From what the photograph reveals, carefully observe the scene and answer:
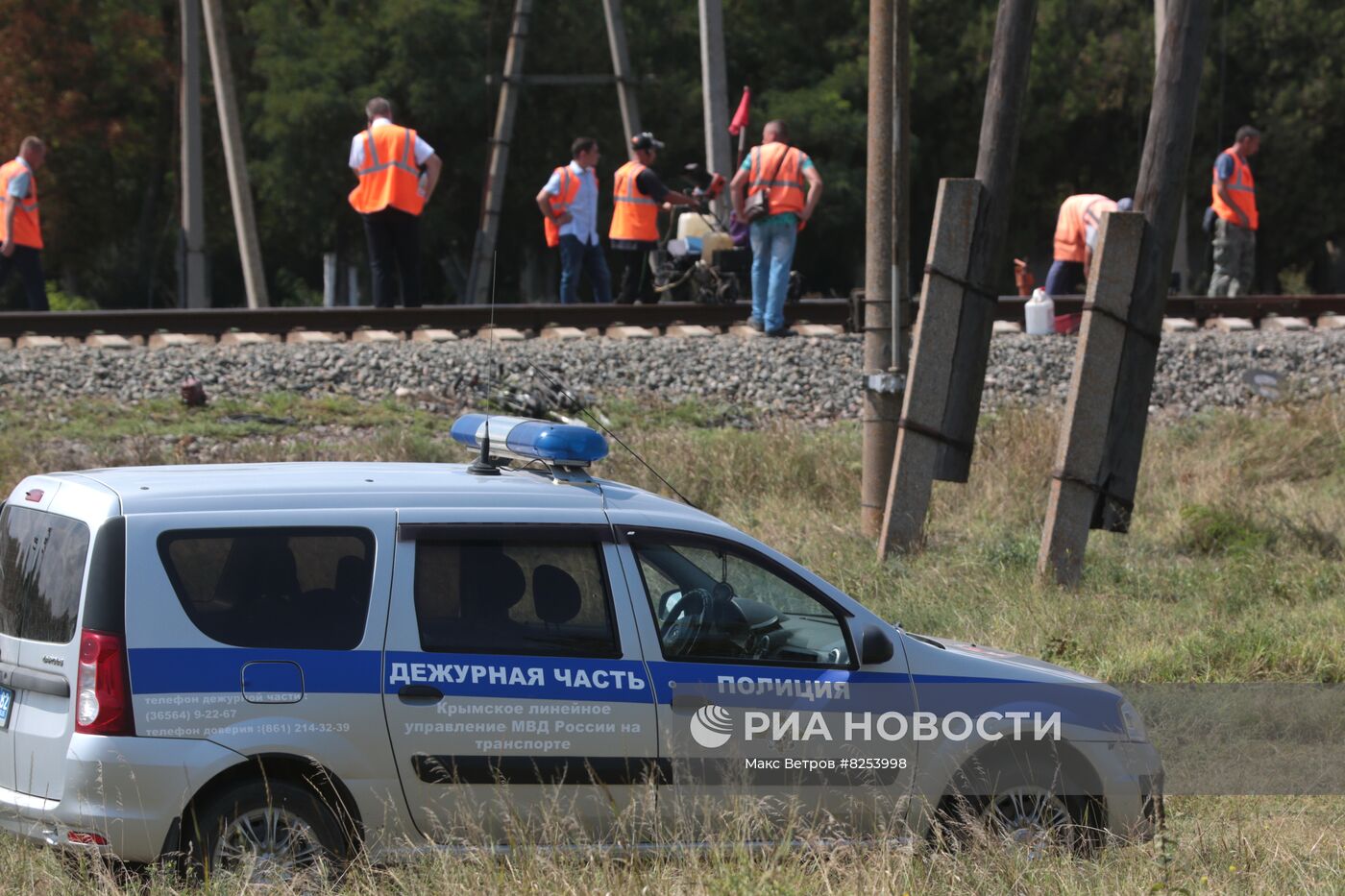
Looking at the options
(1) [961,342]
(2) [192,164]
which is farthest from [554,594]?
(2) [192,164]

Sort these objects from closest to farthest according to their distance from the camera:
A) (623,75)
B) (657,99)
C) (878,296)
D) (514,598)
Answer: (514,598)
(878,296)
(623,75)
(657,99)

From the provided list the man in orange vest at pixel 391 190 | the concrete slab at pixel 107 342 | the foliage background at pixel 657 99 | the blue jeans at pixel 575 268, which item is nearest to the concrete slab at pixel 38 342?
the concrete slab at pixel 107 342

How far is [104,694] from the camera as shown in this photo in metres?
5.30

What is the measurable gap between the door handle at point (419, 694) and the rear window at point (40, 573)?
1047 mm

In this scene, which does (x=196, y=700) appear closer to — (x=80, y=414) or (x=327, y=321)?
(x=80, y=414)

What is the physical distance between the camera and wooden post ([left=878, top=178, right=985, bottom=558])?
35.7 feet

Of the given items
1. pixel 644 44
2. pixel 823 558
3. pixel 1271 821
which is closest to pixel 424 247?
pixel 644 44

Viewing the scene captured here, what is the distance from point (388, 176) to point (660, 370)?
379 cm

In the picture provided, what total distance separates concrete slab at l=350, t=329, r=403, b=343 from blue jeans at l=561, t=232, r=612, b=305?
8.34 feet

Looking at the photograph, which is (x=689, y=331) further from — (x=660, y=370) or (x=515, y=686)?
(x=515, y=686)

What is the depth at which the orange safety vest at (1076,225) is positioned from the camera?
17.5 metres

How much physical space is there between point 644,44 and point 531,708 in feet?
101

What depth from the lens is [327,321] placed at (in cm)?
1642

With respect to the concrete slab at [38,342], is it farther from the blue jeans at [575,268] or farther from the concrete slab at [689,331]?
the concrete slab at [689,331]
